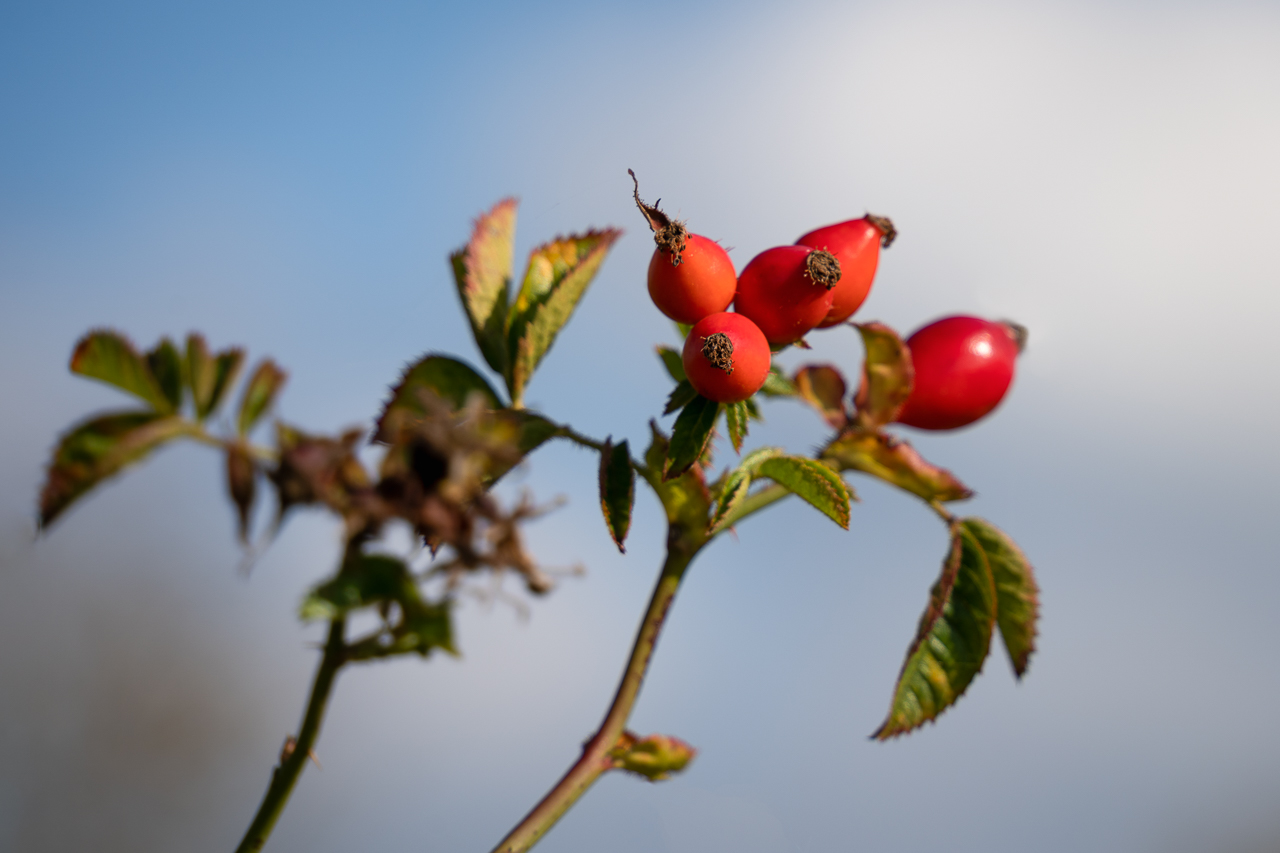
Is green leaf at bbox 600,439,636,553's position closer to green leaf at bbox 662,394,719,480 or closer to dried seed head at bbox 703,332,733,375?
green leaf at bbox 662,394,719,480

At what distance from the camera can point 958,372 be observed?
190 cm

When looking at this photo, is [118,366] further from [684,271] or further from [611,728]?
[611,728]

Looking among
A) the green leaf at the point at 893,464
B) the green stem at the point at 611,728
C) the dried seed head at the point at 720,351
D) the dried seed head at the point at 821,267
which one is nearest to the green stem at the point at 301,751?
the green stem at the point at 611,728

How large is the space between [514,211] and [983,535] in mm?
1124

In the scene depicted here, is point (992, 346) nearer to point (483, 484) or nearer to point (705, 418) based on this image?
point (705, 418)

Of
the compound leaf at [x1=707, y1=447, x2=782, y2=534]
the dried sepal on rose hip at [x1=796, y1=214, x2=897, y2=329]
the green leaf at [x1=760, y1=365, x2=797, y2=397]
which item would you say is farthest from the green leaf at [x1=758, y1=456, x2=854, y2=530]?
the green leaf at [x1=760, y1=365, x2=797, y2=397]

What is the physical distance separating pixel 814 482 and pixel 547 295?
1.89 ft

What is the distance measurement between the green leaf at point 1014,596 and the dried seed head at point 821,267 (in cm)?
70

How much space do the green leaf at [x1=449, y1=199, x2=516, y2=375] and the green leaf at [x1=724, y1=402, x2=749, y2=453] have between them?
42 centimetres

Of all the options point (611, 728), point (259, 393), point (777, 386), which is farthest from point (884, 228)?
point (259, 393)

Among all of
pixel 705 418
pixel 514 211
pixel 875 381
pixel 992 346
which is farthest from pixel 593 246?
pixel 992 346

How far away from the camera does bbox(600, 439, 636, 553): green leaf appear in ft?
4.76

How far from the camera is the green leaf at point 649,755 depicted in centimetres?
149

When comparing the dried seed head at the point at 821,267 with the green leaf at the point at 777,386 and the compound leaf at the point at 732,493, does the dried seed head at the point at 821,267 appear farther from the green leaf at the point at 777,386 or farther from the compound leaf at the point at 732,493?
the green leaf at the point at 777,386
